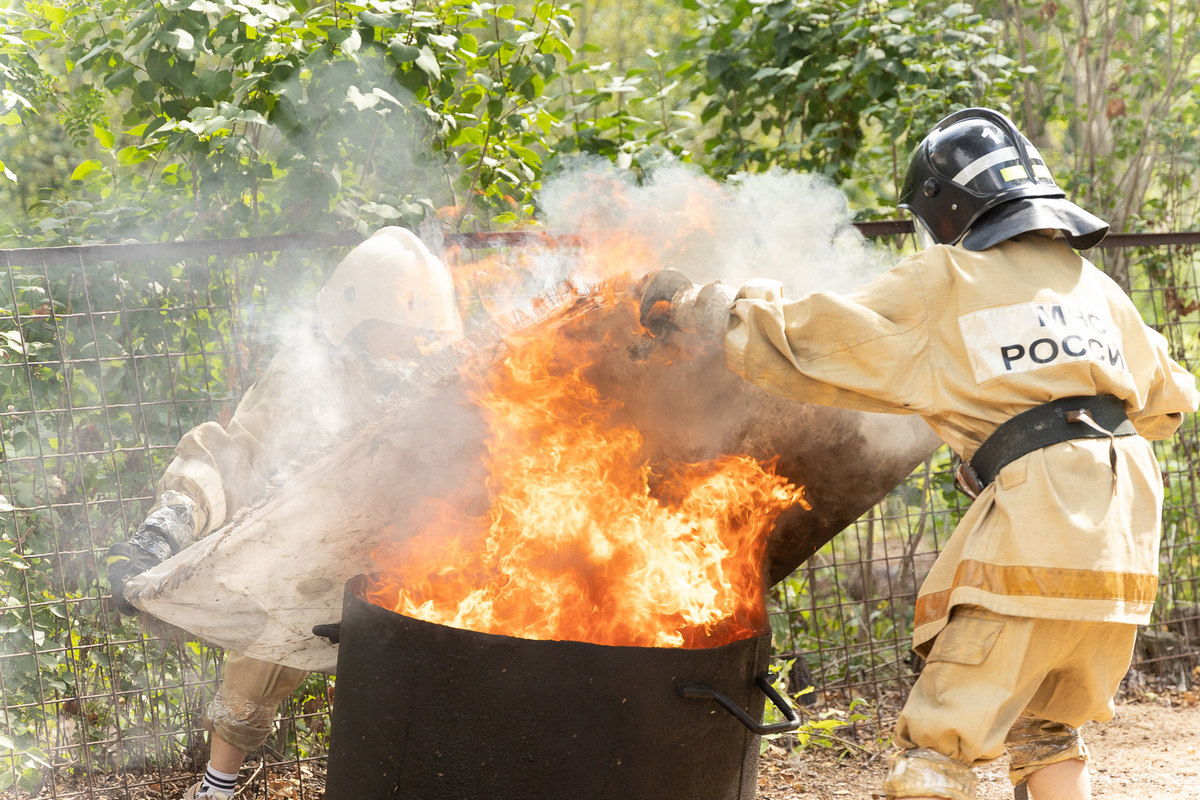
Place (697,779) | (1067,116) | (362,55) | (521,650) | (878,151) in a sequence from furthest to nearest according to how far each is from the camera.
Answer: (1067,116)
(878,151)
(362,55)
(697,779)
(521,650)

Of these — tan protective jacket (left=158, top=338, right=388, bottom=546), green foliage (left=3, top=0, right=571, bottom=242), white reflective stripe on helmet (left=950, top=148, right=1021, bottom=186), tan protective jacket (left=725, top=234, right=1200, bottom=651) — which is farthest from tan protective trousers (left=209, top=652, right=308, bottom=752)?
white reflective stripe on helmet (left=950, top=148, right=1021, bottom=186)

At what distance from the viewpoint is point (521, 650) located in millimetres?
1940

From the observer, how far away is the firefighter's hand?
2406 millimetres

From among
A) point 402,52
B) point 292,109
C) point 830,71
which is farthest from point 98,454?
point 830,71

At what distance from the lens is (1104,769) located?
12.5 feet

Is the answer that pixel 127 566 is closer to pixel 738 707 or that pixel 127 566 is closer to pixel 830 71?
pixel 738 707

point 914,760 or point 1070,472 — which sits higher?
point 1070,472

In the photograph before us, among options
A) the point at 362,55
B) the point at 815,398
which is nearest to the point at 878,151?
the point at 362,55

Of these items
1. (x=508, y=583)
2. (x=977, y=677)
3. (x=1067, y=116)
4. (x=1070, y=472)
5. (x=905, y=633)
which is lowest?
(x=905, y=633)

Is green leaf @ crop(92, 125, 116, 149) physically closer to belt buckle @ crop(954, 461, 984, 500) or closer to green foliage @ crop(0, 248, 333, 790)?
green foliage @ crop(0, 248, 333, 790)

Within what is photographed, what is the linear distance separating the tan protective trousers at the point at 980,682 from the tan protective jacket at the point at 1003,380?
72mm

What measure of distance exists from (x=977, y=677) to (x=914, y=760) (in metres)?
0.24

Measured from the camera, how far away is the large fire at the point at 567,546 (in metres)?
2.24

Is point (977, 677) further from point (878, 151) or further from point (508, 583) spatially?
point (878, 151)
